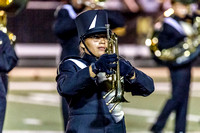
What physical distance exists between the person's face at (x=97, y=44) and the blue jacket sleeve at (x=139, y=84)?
0.92 feet

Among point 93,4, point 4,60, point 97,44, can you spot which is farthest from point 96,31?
point 93,4

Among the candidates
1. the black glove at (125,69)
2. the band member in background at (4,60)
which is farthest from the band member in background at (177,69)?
the black glove at (125,69)

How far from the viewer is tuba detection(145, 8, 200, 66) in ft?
27.6

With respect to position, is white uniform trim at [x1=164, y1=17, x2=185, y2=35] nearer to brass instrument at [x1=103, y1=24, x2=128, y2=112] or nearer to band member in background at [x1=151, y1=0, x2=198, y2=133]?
band member in background at [x1=151, y1=0, x2=198, y2=133]

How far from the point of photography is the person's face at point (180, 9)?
8453 mm

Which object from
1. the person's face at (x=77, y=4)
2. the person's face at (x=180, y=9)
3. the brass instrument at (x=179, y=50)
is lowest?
the brass instrument at (x=179, y=50)

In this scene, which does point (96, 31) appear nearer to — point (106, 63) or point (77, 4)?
point (106, 63)

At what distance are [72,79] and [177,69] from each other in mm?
3730

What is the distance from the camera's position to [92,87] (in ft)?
16.2

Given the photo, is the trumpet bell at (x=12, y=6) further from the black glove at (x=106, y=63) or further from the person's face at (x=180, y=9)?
the black glove at (x=106, y=63)

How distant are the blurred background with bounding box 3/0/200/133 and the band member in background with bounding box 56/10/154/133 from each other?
408 centimetres

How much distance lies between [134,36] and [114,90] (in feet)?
44.6

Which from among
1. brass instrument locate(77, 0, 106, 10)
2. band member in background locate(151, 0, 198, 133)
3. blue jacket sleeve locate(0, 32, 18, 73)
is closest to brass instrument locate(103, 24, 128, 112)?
blue jacket sleeve locate(0, 32, 18, 73)

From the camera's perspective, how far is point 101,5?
7168 millimetres
